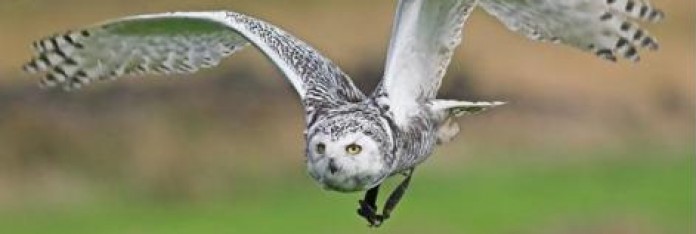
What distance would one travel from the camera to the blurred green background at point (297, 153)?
20266mm

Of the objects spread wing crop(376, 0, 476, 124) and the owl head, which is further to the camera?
spread wing crop(376, 0, 476, 124)

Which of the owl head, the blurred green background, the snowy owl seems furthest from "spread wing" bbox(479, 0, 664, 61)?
the blurred green background

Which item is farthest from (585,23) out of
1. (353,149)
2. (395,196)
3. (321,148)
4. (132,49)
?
(132,49)

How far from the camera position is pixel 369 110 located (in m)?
9.38

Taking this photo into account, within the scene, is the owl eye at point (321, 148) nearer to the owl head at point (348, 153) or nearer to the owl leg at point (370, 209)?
the owl head at point (348, 153)

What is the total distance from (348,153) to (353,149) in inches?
1.2

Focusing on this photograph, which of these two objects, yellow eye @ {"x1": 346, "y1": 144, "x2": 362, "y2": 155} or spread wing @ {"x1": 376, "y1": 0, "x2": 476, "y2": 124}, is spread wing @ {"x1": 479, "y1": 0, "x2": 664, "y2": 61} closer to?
spread wing @ {"x1": 376, "y1": 0, "x2": 476, "y2": 124}

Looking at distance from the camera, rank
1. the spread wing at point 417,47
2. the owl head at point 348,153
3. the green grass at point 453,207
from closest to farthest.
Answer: the owl head at point 348,153
the spread wing at point 417,47
the green grass at point 453,207

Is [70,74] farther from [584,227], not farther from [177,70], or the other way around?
[584,227]

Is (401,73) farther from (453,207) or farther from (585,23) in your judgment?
(453,207)

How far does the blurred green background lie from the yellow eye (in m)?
9.93

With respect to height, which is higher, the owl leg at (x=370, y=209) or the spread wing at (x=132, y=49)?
the spread wing at (x=132, y=49)

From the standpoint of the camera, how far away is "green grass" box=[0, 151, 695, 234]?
20109mm

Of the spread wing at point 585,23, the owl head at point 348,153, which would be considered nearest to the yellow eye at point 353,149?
the owl head at point 348,153
